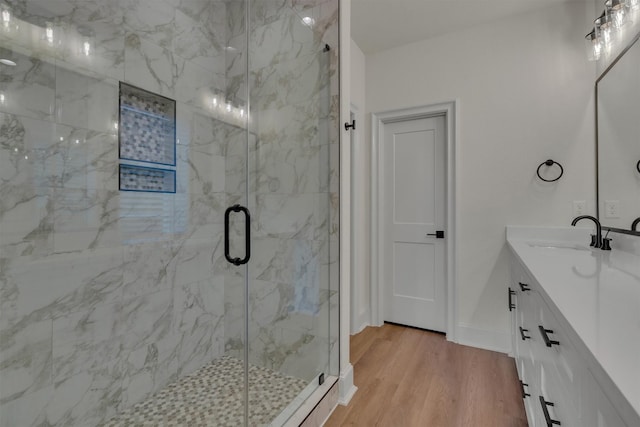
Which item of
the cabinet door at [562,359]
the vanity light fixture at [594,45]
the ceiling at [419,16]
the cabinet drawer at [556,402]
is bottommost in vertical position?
the cabinet drawer at [556,402]

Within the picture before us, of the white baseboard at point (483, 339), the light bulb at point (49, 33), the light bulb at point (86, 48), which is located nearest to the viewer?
the light bulb at point (49, 33)

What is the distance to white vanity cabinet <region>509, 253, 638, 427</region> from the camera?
573mm

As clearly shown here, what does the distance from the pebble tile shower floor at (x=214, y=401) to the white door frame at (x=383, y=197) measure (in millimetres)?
1368

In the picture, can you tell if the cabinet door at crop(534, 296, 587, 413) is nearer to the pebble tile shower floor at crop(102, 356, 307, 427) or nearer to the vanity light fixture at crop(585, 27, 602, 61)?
the pebble tile shower floor at crop(102, 356, 307, 427)

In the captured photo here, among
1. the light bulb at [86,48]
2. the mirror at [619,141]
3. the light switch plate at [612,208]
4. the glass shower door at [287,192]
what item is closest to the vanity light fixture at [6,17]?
the light bulb at [86,48]

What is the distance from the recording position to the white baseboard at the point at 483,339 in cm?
238

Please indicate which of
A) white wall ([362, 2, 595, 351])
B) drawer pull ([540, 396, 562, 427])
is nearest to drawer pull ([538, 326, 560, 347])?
drawer pull ([540, 396, 562, 427])

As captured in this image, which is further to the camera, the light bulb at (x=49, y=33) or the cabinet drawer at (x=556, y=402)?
the light bulb at (x=49, y=33)

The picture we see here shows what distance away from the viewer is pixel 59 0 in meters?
1.47

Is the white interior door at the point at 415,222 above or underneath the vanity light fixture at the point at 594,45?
underneath

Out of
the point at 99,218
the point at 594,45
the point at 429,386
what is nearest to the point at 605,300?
the point at 429,386

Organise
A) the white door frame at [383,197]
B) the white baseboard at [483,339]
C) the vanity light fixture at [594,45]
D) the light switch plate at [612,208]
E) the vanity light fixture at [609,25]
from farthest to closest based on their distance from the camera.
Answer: the white door frame at [383,197], the white baseboard at [483,339], the vanity light fixture at [594,45], the light switch plate at [612,208], the vanity light fixture at [609,25]

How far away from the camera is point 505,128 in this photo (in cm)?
242

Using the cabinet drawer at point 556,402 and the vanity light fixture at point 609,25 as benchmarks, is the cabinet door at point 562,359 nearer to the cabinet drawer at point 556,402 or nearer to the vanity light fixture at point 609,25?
the cabinet drawer at point 556,402
